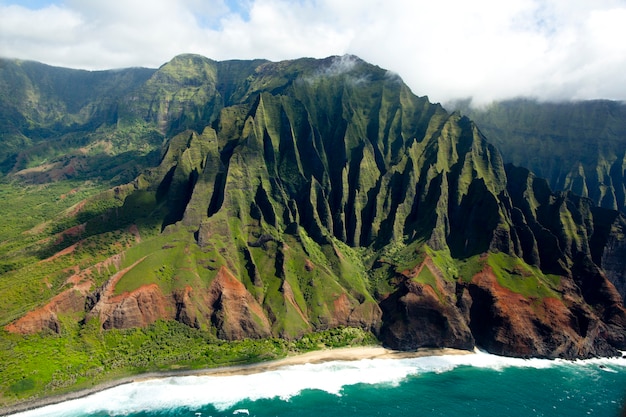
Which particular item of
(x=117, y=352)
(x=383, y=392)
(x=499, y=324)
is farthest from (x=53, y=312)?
(x=499, y=324)

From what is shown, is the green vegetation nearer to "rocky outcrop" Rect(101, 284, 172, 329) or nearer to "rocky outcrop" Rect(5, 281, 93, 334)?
"rocky outcrop" Rect(5, 281, 93, 334)

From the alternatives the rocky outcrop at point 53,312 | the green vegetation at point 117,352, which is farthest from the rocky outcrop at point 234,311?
the rocky outcrop at point 53,312

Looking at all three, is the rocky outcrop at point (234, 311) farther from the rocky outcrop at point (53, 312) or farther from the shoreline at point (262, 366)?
the rocky outcrop at point (53, 312)

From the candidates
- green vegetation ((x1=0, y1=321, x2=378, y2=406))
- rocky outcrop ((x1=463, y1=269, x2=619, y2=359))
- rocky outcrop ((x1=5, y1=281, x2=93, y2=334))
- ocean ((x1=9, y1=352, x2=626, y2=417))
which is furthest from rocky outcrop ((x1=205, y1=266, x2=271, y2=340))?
rocky outcrop ((x1=463, y1=269, x2=619, y2=359))

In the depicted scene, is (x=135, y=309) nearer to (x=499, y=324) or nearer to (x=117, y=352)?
(x=117, y=352)

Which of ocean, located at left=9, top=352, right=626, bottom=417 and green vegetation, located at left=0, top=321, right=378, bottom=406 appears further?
green vegetation, located at left=0, top=321, right=378, bottom=406

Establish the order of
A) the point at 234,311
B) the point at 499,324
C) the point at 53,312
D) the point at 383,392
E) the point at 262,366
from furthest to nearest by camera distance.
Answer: the point at 499,324 → the point at 234,311 → the point at 262,366 → the point at 53,312 → the point at 383,392
